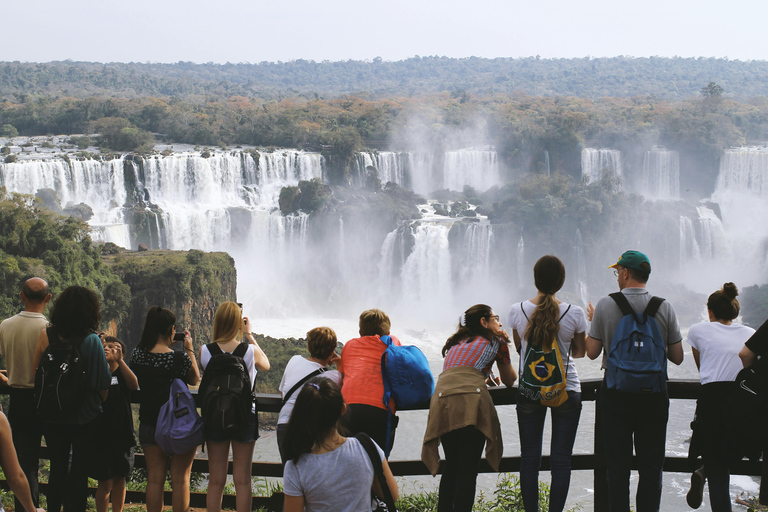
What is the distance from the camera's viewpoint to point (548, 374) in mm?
3510

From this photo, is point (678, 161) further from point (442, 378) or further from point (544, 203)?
point (442, 378)

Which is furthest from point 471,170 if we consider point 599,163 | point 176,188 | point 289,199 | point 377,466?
point 377,466

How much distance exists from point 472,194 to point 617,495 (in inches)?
1630

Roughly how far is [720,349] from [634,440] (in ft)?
2.07

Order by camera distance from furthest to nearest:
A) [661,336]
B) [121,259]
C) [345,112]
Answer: [345,112] < [121,259] < [661,336]

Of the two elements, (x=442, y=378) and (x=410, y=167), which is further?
(x=410, y=167)

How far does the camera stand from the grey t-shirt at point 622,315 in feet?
11.5

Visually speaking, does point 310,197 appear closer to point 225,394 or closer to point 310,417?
point 225,394

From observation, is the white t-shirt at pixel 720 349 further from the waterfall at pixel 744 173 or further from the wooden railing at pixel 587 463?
the waterfall at pixel 744 173

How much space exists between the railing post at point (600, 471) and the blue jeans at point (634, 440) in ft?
0.39

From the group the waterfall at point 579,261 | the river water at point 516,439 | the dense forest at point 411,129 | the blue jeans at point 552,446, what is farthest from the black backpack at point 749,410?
the dense forest at point 411,129

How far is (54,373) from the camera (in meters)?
3.51

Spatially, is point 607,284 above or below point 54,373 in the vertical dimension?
below

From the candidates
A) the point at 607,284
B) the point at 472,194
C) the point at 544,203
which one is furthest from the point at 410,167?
the point at 607,284
